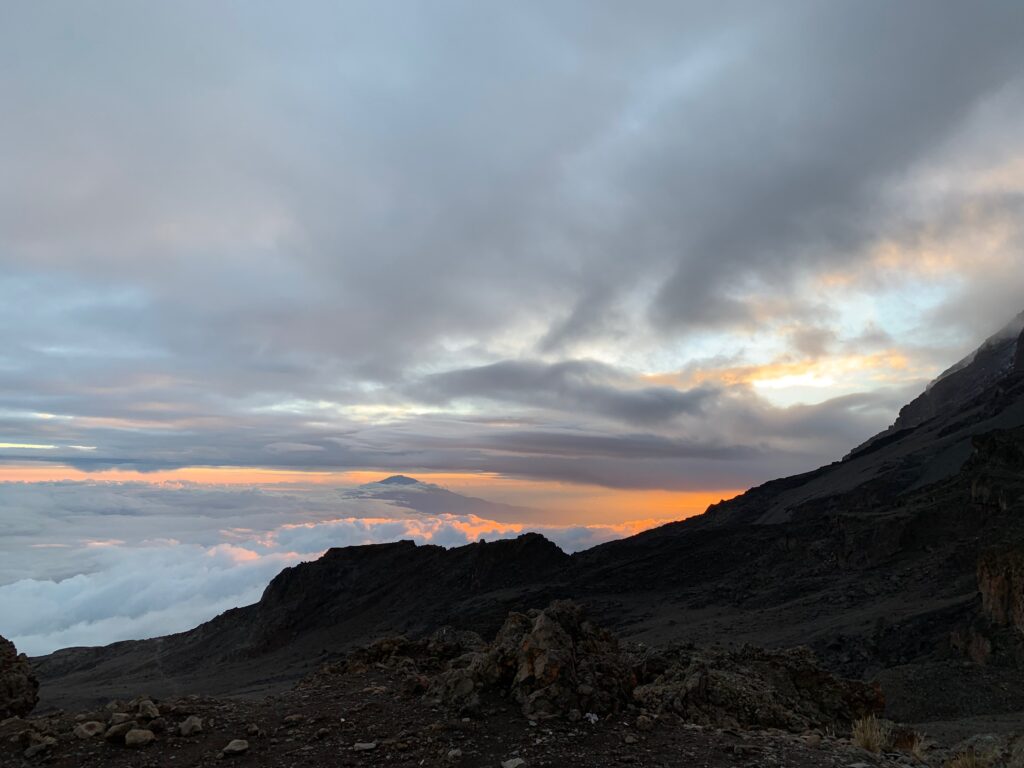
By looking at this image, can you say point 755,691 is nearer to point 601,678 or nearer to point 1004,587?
point 601,678

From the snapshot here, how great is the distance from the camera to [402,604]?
74.9 m

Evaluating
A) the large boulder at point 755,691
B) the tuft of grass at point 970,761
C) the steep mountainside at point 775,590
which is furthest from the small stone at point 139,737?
the steep mountainside at point 775,590

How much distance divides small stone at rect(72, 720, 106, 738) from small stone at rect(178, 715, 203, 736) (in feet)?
2.83

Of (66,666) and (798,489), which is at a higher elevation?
(798,489)

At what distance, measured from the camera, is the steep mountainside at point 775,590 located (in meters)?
35.8

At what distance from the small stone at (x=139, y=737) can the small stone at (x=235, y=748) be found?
91 centimetres

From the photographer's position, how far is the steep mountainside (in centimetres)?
3578

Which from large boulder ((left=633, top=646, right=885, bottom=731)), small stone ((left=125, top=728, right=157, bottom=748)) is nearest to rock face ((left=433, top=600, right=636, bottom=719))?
large boulder ((left=633, top=646, right=885, bottom=731))

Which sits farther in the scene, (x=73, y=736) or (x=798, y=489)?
(x=798, y=489)

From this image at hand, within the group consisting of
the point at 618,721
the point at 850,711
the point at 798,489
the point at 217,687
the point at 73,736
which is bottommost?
the point at 217,687

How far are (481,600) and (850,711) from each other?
192 feet


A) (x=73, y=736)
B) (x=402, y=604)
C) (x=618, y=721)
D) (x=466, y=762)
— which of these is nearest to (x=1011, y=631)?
(x=618, y=721)

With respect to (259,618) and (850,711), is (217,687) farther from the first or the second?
(850,711)

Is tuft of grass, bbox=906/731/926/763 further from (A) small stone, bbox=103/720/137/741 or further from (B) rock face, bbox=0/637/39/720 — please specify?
(B) rock face, bbox=0/637/39/720
